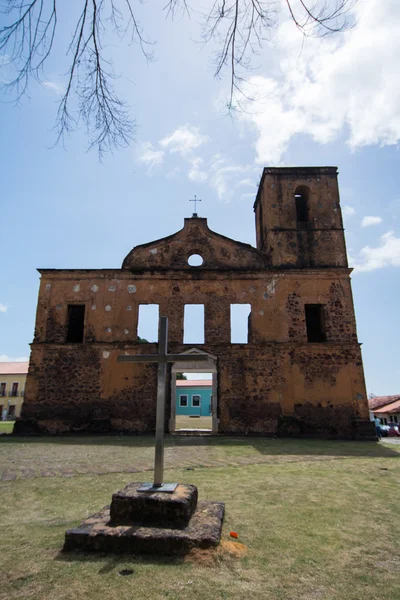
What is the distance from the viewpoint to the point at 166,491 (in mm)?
3564

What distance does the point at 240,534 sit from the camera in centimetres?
336

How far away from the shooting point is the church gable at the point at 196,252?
15.2 meters

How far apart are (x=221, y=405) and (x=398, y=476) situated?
7846mm

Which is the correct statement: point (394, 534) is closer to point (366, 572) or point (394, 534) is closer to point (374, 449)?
point (366, 572)

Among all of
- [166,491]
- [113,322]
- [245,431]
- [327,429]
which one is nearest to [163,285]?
[113,322]

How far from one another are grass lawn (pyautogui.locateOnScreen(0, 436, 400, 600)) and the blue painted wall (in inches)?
1278

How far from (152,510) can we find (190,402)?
120 ft

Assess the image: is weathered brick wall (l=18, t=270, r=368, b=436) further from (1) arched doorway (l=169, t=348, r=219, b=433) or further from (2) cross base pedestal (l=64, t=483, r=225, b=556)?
(2) cross base pedestal (l=64, t=483, r=225, b=556)

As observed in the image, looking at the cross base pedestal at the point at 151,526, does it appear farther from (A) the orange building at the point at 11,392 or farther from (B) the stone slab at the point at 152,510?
(A) the orange building at the point at 11,392

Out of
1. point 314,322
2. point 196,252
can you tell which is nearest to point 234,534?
point 196,252

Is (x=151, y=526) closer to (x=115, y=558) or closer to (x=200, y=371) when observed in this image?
(x=115, y=558)

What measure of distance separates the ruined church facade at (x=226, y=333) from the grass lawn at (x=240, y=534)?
20.7 ft

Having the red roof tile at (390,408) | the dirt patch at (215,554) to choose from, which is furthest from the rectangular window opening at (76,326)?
the red roof tile at (390,408)

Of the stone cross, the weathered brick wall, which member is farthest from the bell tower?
the stone cross
